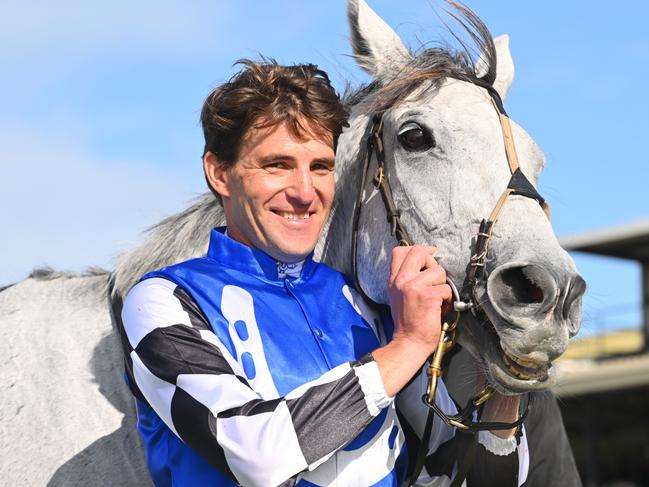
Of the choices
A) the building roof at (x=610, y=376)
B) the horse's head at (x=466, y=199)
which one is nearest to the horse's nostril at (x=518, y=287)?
Result: the horse's head at (x=466, y=199)

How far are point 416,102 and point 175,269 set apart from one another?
0.90 meters

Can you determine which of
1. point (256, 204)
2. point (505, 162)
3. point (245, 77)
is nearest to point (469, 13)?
point (505, 162)

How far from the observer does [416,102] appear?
2805mm

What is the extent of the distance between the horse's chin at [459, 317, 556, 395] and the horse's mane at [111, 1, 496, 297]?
30.5 inches

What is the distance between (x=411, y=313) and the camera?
2254 millimetres

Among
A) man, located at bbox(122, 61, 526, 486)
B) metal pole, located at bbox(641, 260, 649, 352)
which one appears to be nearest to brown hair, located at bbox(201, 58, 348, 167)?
man, located at bbox(122, 61, 526, 486)

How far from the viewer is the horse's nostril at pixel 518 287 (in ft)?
7.62

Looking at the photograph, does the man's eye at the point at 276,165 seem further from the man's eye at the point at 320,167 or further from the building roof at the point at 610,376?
the building roof at the point at 610,376

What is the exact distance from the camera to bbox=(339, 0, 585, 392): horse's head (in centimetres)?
231

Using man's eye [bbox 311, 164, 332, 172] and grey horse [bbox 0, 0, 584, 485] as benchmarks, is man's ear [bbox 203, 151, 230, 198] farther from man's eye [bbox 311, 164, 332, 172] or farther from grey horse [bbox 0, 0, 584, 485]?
grey horse [bbox 0, 0, 584, 485]

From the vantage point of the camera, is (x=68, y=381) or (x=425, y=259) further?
(x=68, y=381)

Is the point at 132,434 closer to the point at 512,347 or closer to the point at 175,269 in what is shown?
the point at 175,269

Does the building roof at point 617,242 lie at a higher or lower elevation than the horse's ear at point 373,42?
lower

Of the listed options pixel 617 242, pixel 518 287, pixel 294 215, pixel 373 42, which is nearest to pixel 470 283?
pixel 518 287
